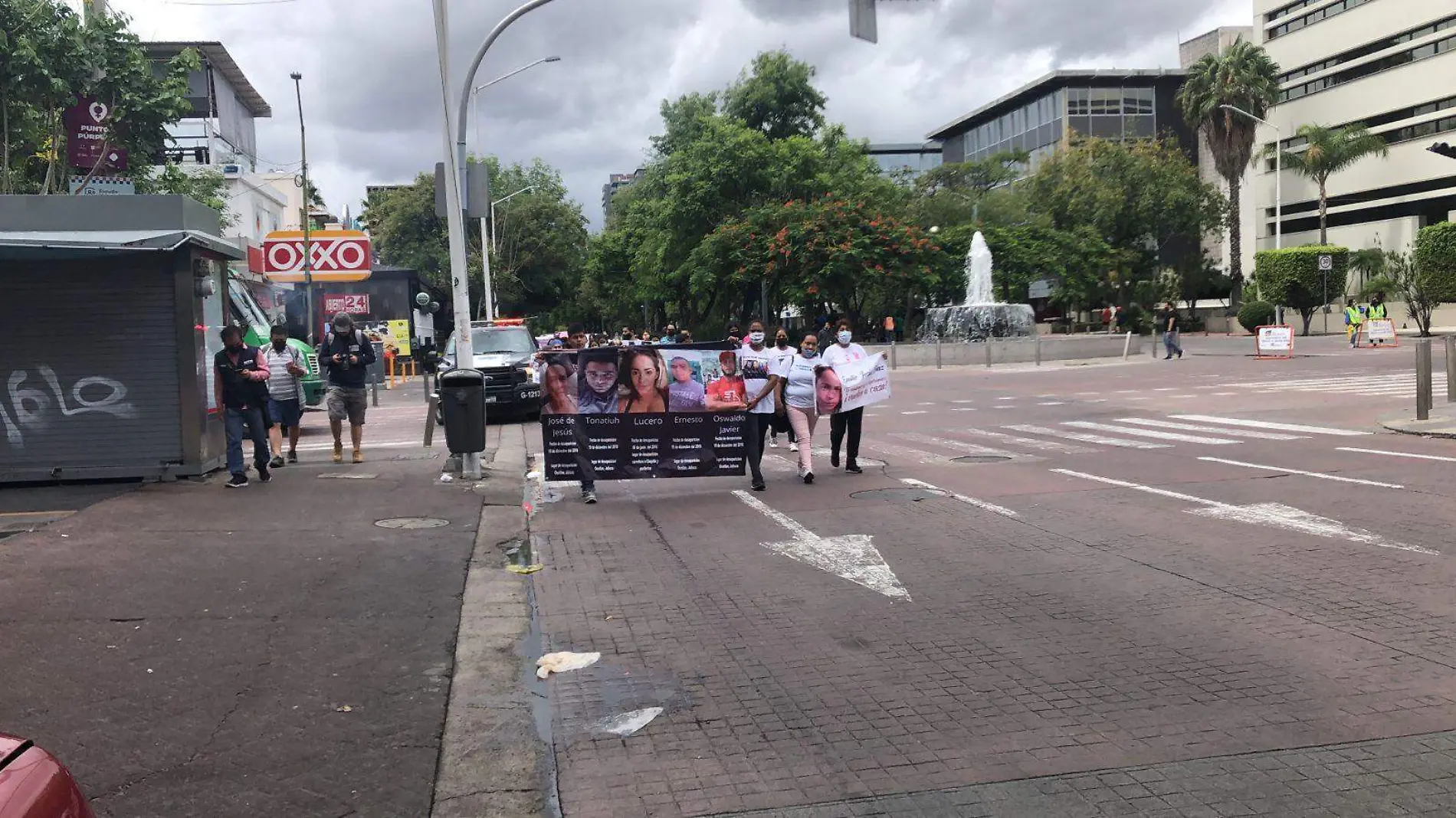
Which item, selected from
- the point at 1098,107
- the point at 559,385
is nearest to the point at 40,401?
the point at 559,385

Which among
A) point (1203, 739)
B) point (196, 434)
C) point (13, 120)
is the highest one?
point (13, 120)

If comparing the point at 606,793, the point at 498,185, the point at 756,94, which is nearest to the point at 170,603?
the point at 606,793

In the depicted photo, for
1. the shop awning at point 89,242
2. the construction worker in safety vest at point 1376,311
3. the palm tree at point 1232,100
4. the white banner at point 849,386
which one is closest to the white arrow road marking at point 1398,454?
the white banner at point 849,386

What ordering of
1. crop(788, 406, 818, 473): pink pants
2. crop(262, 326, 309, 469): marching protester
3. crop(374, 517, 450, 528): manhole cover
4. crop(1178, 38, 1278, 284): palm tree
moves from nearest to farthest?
1. crop(374, 517, 450, 528): manhole cover
2. crop(788, 406, 818, 473): pink pants
3. crop(262, 326, 309, 469): marching protester
4. crop(1178, 38, 1278, 284): palm tree

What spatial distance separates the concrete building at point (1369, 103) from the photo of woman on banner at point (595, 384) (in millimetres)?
55557

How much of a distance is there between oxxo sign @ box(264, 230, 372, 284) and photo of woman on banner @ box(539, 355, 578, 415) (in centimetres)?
1680

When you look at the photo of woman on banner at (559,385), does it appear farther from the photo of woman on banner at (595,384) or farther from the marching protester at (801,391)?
the marching protester at (801,391)

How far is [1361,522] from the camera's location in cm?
923

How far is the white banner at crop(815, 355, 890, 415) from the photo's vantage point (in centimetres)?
1297

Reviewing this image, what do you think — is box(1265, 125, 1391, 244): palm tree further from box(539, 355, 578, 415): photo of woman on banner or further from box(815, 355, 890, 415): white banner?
box(539, 355, 578, 415): photo of woman on banner

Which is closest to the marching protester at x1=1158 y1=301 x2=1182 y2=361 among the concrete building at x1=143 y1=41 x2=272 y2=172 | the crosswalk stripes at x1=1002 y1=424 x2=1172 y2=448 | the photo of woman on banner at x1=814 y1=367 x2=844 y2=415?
the crosswalk stripes at x1=1002 y1=424 x2=1172 y2=448

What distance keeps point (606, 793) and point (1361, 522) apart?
7366 mm

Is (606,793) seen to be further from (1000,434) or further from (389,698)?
(1000,434)

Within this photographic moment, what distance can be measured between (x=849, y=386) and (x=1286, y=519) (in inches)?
194
